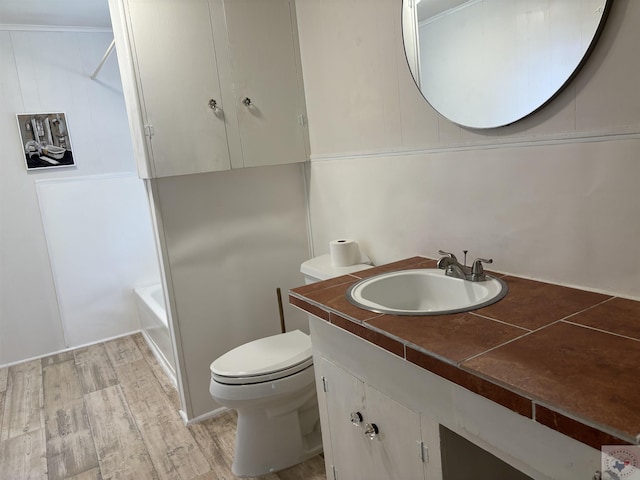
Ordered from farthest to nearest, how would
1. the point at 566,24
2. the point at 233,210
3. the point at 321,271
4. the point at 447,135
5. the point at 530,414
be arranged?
the point at 233,210, the point at 321,271, the point at 447,135, the point at 566,24, the point at 530,414

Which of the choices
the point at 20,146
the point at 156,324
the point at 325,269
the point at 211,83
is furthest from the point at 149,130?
the point at 20,146

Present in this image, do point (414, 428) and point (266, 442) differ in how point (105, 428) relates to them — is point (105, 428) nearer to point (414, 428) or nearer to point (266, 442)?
point (266, 442)

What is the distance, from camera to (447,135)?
153 centimetres

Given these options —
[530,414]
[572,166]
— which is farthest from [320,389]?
[572,166]

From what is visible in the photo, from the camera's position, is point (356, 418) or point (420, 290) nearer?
point (356, 418)

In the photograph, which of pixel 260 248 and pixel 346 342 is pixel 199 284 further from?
pixel 346 342

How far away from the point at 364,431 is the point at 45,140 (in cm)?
296

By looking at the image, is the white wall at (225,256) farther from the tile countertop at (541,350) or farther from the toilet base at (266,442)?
the tile countertop at (541,350)

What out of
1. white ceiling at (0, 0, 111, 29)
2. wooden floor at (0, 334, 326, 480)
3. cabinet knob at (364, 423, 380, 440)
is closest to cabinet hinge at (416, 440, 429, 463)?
cabinet knob at (364, 423, 380, 440)

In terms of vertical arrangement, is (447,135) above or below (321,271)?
above

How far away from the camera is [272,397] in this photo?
1801 millimetres

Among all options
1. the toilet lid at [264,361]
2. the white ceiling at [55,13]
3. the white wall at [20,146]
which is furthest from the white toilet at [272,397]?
the white ceiling at [55,13]

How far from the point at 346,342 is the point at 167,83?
1.36m

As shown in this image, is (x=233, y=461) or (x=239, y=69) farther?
(x=239, y=69)
